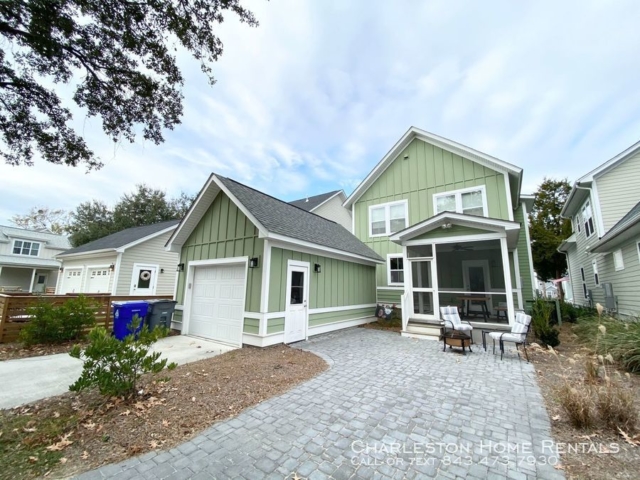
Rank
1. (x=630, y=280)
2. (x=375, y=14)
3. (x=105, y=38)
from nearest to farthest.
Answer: (x=105, y=38) → (x=375, y=14) → (x=630, y=280)

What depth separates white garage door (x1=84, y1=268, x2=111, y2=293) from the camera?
545 inches

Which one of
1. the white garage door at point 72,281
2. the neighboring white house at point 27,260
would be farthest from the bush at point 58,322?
the neighboring white house at point 27,260

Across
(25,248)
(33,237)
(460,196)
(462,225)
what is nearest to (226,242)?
(462,225)

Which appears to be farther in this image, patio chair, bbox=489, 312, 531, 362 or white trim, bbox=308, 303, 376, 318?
white trim, bbox=308, 303, 376, 318

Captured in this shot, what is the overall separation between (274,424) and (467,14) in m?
9.85

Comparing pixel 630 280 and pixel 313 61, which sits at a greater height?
pixel 313 61

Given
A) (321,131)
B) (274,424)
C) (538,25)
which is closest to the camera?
(274,424)

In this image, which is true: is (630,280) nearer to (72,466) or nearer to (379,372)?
(379,372)

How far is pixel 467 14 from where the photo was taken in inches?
267

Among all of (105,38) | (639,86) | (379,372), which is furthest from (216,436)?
(639,86)

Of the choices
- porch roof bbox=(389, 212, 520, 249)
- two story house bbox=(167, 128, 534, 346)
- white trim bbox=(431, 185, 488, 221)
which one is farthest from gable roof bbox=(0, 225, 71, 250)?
white trim bbox=(431, 185, 488, 221)

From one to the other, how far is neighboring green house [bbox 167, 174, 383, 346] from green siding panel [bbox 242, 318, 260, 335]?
0.02 metres

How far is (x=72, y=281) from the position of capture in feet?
52.7

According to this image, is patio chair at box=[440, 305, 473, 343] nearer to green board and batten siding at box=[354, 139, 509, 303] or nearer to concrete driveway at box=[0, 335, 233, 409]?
green board and batten siding at box=[354, 139, 509, 303]
